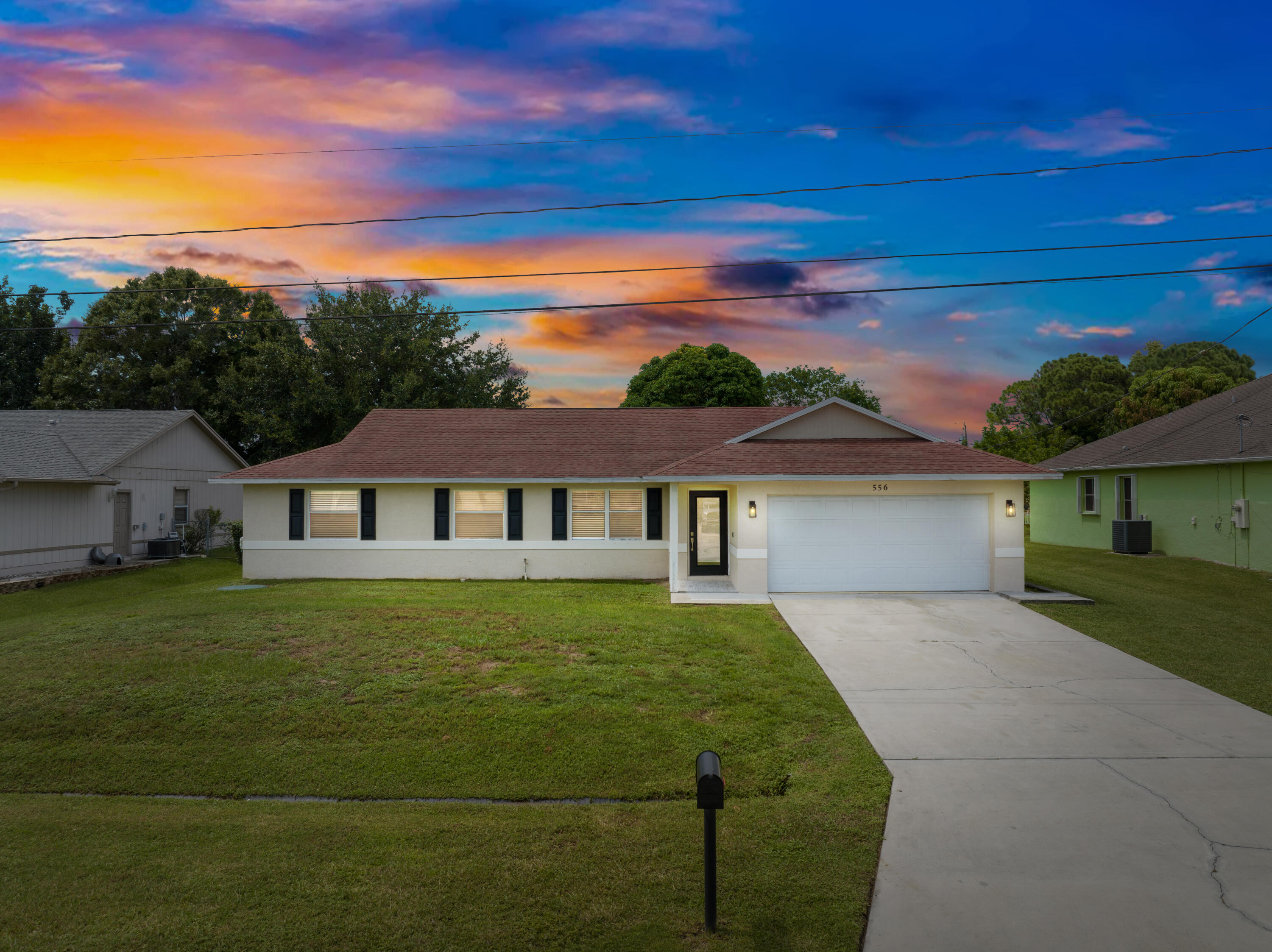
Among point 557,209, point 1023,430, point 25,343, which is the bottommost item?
point 1023,430

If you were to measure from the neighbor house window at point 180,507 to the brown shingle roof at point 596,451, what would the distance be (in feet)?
28.1

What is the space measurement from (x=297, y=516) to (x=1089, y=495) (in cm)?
2595

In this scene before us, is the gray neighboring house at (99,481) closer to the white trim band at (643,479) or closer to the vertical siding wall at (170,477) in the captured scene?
the vertical siding wall at (170,477)

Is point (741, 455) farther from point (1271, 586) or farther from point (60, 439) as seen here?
point (60, 439)

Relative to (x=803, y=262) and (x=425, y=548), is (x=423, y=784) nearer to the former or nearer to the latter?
(x=425, y=548)

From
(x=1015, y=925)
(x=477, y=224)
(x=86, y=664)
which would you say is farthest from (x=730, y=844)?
(x=477, y=224)

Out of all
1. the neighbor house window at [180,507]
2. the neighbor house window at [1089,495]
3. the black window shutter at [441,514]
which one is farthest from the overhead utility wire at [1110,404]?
the neighbor house window at [180,507]

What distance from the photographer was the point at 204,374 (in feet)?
123

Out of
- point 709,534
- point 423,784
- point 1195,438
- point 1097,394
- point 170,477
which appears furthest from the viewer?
point 1097,394

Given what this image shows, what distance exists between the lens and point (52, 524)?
754 inches

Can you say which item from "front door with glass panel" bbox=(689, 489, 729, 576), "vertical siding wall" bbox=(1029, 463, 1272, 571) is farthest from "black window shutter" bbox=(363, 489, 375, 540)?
"vertical siding wall" bbox=(1029, 463, 1272, 571)

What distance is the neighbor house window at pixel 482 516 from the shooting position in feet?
59.3

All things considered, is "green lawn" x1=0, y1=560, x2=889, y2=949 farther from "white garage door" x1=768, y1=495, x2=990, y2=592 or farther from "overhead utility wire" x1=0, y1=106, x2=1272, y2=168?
"overhead utility wire" x1=0, y1=106, x2=1272, y2=168

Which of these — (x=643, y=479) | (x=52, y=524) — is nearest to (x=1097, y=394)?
(x=643, y=479)
